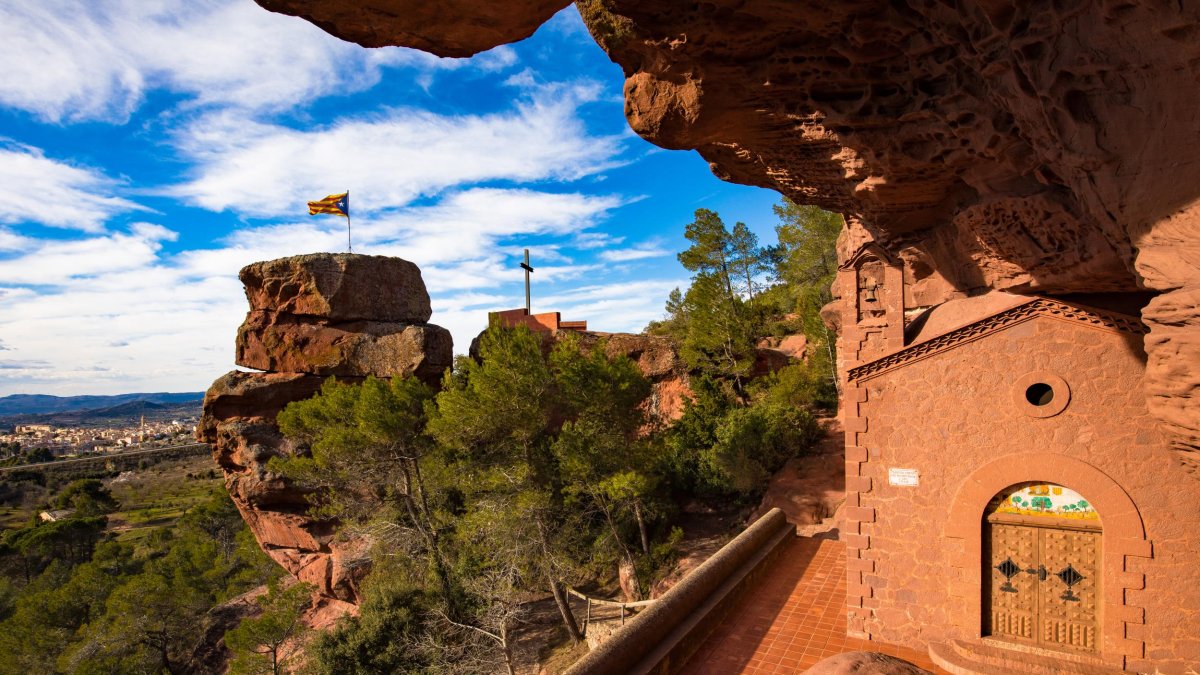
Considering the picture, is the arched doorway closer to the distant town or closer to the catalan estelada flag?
the catalan estelada flag

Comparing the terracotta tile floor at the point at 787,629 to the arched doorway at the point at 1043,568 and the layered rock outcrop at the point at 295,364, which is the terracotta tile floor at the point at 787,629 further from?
the layered rock outcrop at the point at 295,364

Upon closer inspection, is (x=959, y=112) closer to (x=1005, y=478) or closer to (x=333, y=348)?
(x=1005, y=478)

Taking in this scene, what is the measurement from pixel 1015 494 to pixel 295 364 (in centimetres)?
2348

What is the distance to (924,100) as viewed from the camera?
4613 mm

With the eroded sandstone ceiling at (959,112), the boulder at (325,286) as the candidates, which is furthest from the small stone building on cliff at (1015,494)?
the boulder at (325,286)

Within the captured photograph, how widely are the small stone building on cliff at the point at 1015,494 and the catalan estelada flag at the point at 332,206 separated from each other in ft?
74.4

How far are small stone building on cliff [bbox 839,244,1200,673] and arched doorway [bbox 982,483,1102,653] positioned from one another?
0.05 feet

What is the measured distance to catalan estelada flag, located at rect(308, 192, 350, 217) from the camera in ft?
79.7

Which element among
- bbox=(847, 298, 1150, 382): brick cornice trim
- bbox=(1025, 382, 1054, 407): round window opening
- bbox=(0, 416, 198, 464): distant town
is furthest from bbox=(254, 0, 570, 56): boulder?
bbox=(0, 416, 198, 464): distant town

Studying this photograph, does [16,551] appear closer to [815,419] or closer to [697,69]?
[815,419]

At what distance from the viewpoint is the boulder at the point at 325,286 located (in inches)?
894

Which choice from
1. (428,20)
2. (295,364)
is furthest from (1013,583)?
(295,364)

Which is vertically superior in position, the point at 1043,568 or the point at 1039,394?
the point at 1039,394

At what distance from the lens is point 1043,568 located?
257 inches
